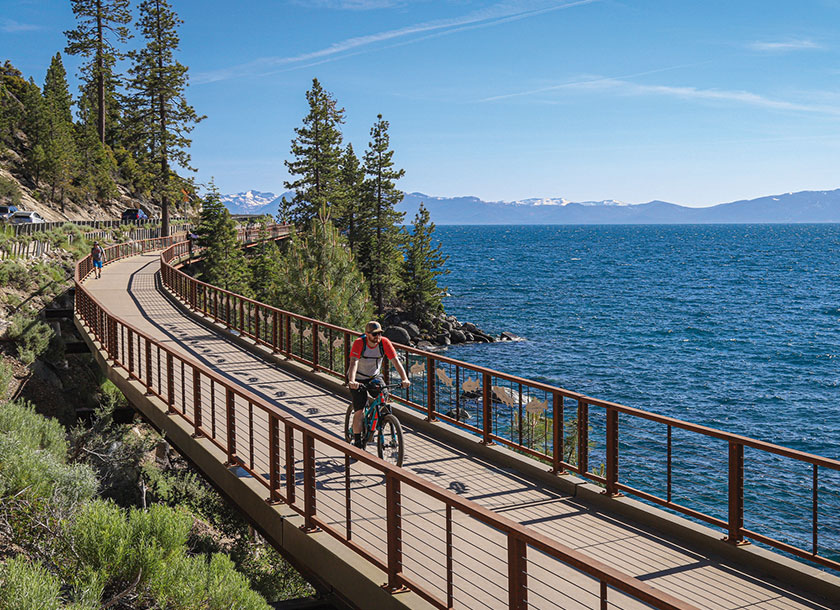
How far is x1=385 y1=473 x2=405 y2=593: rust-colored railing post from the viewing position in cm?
608

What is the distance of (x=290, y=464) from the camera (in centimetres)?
→ 773

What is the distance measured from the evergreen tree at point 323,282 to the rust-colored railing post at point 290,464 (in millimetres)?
26322

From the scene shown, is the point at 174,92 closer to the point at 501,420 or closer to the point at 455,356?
the point at 455,356

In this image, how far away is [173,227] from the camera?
6988 centimetres

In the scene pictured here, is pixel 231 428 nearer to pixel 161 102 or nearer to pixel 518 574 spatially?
pixel 518 574

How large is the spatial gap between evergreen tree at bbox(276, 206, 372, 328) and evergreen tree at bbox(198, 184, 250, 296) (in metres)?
12.6

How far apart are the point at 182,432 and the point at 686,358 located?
44.4m

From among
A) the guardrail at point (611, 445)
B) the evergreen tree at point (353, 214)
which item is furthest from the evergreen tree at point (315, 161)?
the guardrail at point (611, 445)

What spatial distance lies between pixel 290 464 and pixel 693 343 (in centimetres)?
5290

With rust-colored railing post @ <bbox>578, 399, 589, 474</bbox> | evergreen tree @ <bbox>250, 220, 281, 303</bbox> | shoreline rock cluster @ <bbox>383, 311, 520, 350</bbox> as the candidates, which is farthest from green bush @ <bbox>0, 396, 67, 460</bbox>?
evergreen tree @ <bbox>250, 220, 281, 303</bbox>

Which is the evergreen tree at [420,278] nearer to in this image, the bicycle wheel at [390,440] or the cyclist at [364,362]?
the bicycle wheel at [390,440]

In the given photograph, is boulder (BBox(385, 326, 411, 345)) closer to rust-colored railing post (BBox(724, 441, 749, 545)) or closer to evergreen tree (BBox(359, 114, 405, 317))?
evergreen tree (BBox(359, 114, 405, 317))

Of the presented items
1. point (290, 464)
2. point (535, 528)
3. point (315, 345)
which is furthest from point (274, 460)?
point (315, 345)

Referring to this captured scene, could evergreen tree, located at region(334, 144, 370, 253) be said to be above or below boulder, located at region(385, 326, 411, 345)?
above
